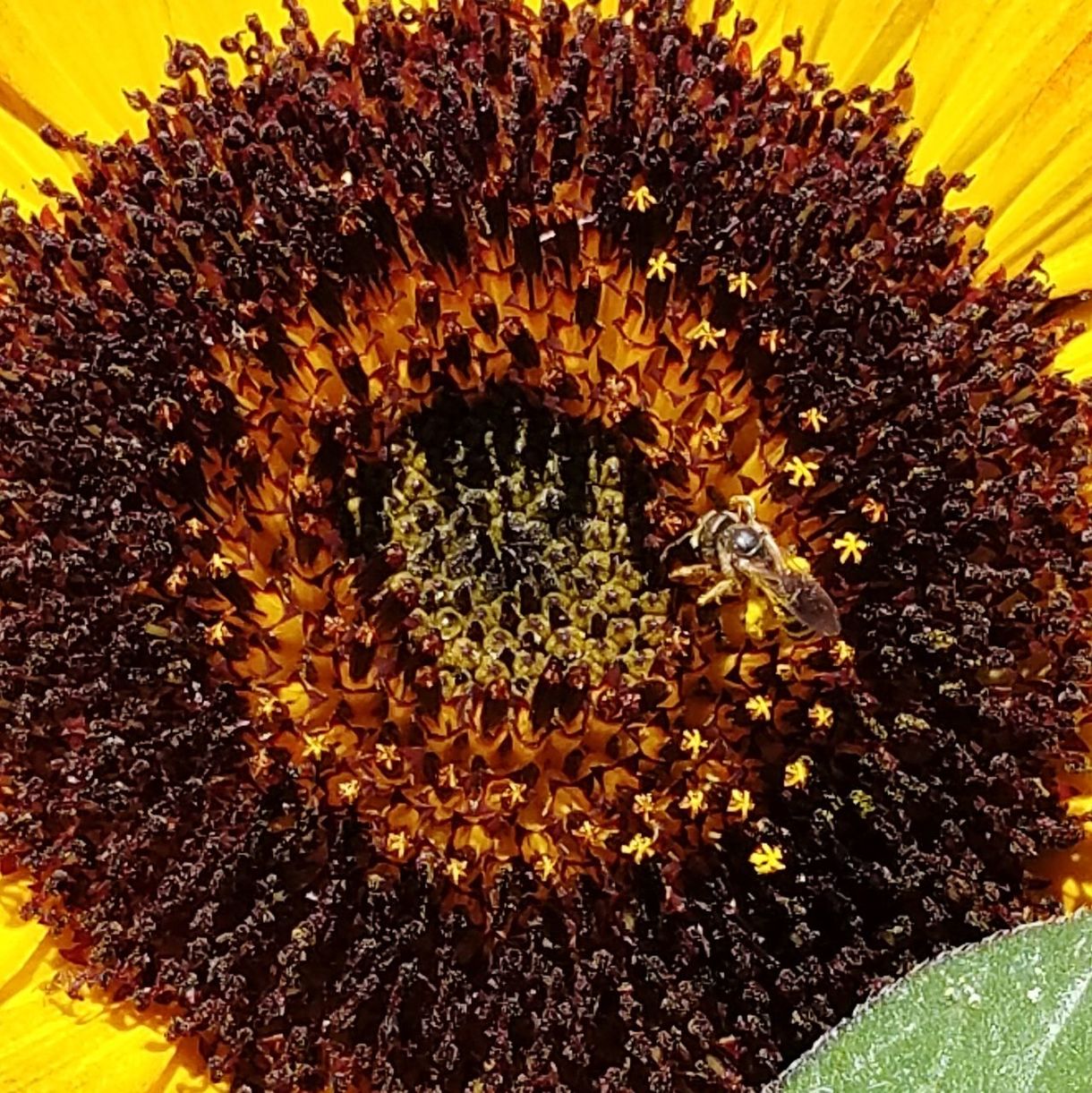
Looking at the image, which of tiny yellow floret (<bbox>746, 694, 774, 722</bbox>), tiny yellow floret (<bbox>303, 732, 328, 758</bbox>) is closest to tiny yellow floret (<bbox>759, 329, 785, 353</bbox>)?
tiny yellow floret (<bbox>746, 694, 774, 722</bbox>)

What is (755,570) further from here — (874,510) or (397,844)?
(397,844)

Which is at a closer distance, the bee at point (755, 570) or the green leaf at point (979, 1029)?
the green leaf at point (979, 1029)

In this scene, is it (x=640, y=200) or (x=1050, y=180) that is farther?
(x=1050, y=180)

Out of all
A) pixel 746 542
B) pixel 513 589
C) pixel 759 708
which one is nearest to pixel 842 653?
pixel 759 708

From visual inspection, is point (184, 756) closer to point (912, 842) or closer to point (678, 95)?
point (912, 842)

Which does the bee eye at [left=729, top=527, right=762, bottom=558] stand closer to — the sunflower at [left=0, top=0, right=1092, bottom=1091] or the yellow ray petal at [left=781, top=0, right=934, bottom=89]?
the sunflower at [left=0, top=0, right=1092, bottom=1091]

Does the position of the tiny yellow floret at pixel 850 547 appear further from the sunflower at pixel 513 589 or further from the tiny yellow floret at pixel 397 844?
the tiny yellow floret at pixel 397 844

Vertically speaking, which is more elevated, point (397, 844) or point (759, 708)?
point (759, 708)

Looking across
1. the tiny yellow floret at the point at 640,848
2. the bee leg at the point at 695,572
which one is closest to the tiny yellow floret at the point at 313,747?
the tiny yellow floret at the point at 640,848
